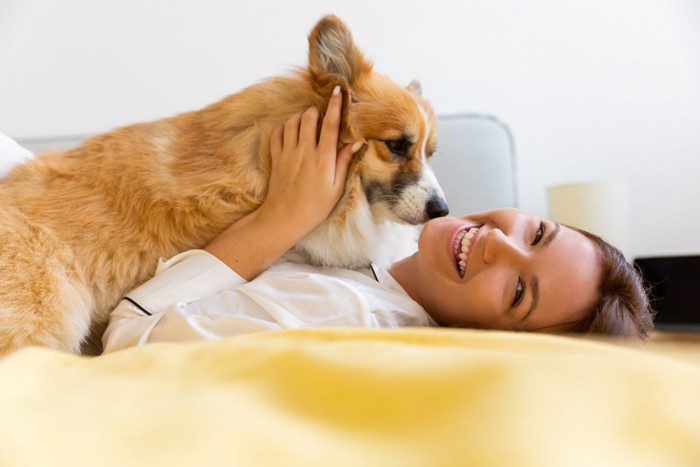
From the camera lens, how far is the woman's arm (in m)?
1.45

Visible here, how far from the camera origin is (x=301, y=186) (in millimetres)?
1515

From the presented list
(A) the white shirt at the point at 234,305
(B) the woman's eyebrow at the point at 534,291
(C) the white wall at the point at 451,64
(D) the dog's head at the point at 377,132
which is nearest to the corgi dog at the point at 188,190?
(D) the dog's head at the point at 377,132

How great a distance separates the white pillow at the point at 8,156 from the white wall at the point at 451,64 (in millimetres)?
1523

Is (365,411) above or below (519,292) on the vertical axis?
above

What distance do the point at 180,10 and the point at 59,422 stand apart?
3051mm

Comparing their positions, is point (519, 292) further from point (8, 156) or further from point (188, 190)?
point (8, 156)

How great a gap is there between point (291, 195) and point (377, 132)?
32 centimetres

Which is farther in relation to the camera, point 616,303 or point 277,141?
point 277,141

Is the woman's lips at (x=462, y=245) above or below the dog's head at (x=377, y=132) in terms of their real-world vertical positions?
below

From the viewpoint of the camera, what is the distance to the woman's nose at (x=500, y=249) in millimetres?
1307

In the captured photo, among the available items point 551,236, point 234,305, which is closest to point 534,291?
point 551,236

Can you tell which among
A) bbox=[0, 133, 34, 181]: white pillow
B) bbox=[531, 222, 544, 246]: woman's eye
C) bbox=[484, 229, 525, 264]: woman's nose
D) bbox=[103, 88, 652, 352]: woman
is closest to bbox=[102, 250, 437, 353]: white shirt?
bbox=[103, 88, 652, 352]: woman

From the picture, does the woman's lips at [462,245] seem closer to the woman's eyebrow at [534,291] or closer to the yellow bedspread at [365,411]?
the woman's eyebrow at [534,291]

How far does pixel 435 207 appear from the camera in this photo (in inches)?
62.5
